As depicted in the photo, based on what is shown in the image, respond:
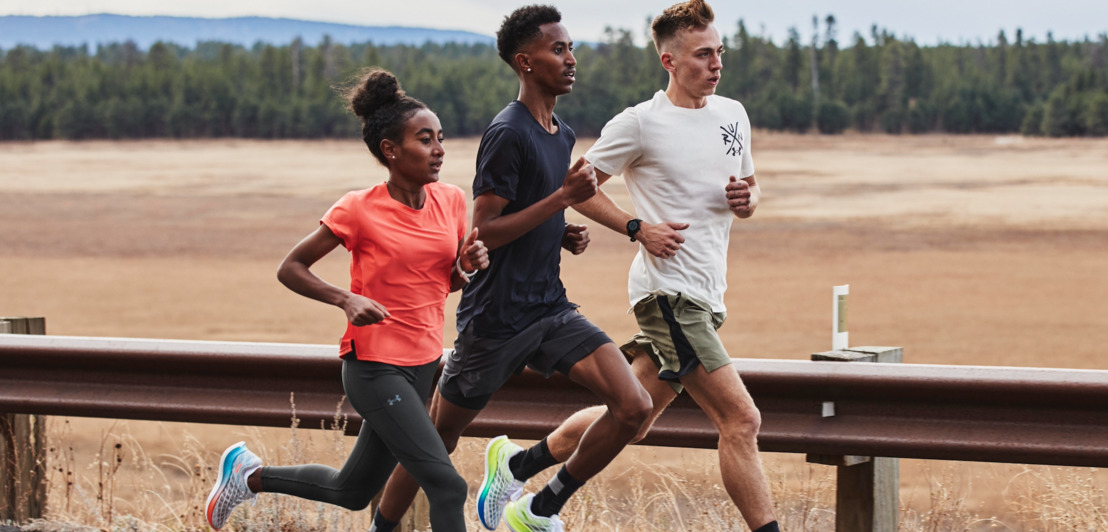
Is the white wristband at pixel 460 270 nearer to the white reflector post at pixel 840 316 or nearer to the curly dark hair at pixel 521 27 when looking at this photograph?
the curly dark hair at pixel 521 27

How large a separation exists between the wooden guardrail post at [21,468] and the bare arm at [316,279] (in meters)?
2.11

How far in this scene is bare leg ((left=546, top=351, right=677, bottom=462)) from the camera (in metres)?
Answer: 4.43

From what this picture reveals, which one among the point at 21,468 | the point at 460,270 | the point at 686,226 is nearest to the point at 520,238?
the point at 460,270

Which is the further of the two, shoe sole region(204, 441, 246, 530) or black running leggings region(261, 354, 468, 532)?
shoe sole region(204, 441, 246, 530)

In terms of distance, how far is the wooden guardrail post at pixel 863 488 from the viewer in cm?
454

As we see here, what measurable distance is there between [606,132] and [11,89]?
83.8 m

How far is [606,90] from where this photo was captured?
224 feet

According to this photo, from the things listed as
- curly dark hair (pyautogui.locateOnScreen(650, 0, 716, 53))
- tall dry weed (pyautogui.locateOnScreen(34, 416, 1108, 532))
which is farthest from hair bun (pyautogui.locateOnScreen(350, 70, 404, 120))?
tall dry weed (pyautogui.locateOnScreen(34, 416, 1108, 532))

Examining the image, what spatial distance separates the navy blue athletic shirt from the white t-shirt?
206mm

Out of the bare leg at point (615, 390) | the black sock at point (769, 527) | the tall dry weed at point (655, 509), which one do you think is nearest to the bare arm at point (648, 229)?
the bare leg at point (615, 390)

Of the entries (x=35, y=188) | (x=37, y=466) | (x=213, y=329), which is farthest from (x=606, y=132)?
(x=35, y=188)

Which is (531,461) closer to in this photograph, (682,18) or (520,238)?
(520,238)

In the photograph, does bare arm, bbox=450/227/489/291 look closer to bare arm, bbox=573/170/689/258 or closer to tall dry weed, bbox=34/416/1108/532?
bare arm, bbox=573/170/689/258

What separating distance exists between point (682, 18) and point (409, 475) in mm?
1805
